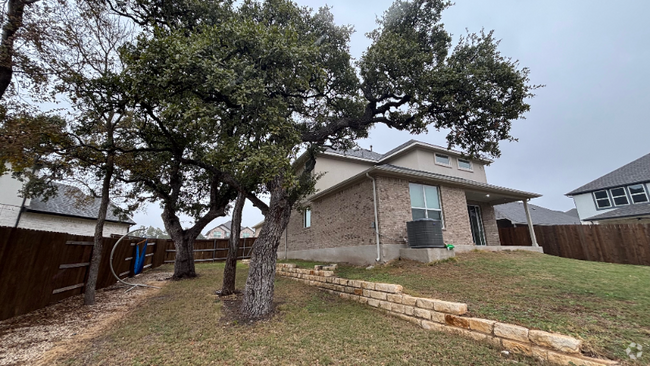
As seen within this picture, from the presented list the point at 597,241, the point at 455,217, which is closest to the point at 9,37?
the point at 455,217

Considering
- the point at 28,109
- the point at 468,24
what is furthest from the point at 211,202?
the point at 468,24

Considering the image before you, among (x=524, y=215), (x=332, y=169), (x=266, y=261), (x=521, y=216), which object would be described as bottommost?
(x=266, y=261)

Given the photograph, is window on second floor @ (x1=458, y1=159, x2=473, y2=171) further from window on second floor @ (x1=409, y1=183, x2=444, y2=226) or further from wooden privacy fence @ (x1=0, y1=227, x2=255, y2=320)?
wooden privacy fence @ (x1=0, y1=227, x2=255, y2=320)

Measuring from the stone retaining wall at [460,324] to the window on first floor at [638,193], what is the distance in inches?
885

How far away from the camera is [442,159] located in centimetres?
1359

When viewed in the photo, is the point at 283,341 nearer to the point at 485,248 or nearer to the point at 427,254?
the point at 427,254

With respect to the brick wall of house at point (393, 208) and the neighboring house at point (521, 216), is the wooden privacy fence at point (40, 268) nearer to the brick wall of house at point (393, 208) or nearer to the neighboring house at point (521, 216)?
the brick wall of house at point (393, 208)

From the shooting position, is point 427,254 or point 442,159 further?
point 442,159

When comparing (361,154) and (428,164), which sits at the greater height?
(361,154)

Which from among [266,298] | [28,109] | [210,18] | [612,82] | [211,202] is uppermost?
[612,82]

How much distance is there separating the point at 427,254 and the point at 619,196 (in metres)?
20.3

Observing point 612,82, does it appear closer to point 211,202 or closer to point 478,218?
point 478,218

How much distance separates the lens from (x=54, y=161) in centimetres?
590

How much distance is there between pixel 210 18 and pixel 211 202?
21.5ft
